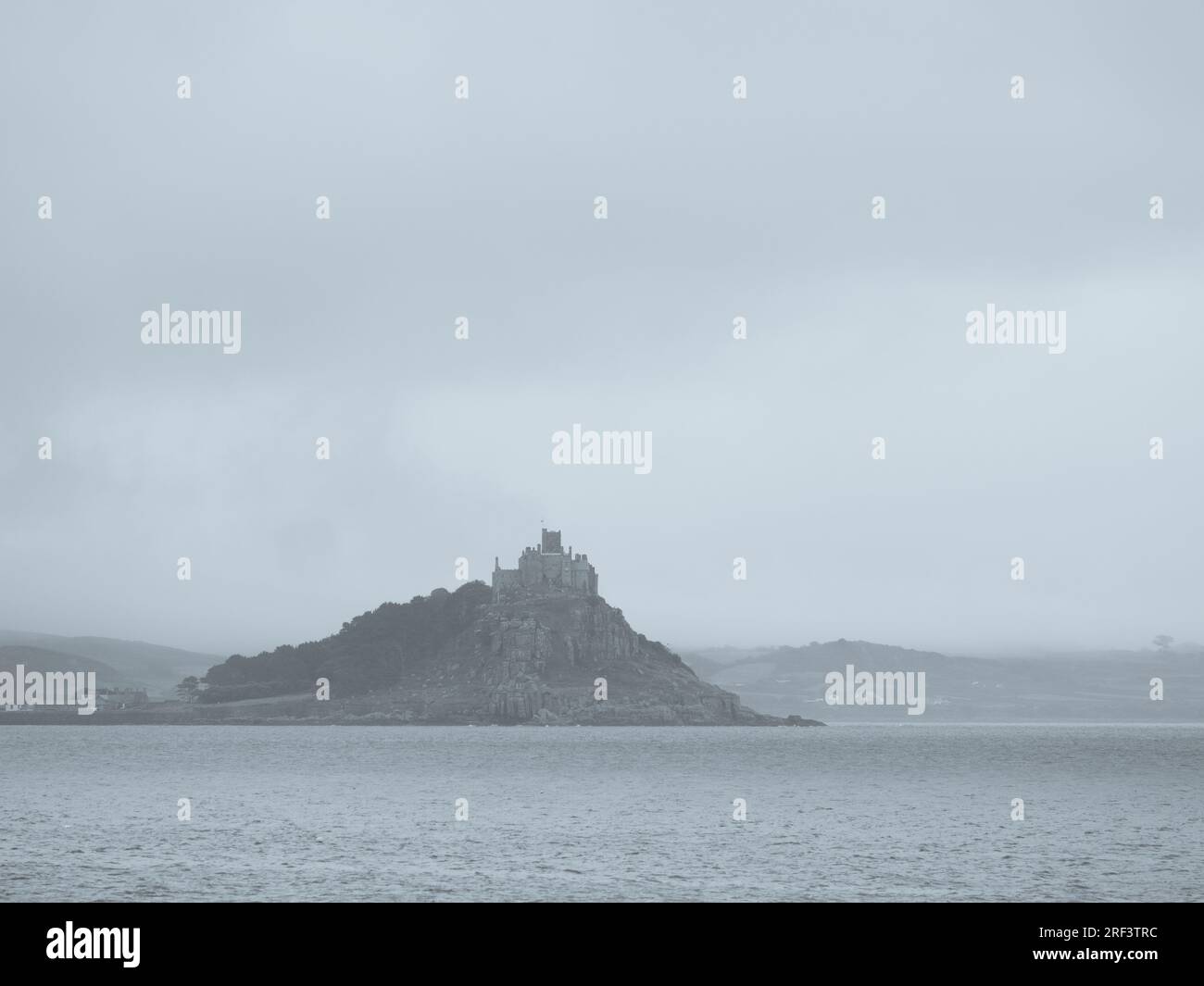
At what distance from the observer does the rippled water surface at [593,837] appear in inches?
2299

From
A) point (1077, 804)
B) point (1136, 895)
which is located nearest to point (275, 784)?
point (1077, 804)

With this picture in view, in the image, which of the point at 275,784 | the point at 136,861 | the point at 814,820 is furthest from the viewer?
the point at 275,784

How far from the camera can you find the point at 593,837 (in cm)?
7825

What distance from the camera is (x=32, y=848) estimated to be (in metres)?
70.1

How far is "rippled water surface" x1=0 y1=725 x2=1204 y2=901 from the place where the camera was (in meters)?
58.4
